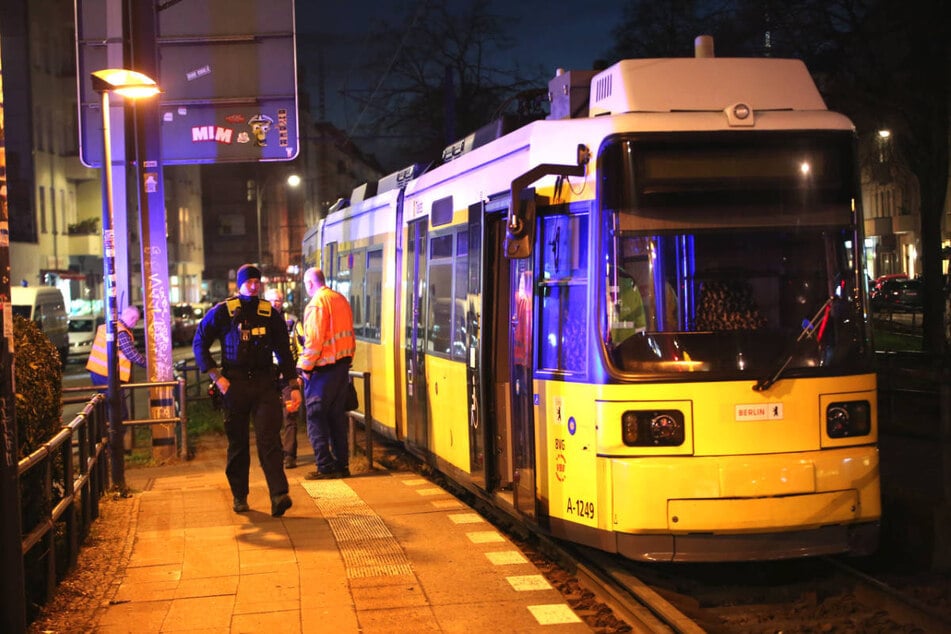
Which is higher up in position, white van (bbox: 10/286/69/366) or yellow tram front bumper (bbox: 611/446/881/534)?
white van (bbox: 10/286/69/366)

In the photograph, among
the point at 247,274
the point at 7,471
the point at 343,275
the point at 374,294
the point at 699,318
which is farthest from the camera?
the point at 343,275

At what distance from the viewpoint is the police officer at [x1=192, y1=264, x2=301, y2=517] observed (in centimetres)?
917

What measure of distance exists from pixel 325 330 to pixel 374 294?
2.72 m

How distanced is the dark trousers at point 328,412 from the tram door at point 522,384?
3.55 m

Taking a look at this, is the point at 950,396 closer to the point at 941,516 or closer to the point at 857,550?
the point at 941,516

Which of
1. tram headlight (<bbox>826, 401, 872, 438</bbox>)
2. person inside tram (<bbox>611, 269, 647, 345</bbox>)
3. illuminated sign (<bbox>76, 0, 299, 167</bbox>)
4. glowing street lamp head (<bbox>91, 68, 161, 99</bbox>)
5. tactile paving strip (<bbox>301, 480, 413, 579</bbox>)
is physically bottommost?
tactile paving strip (<bbox>301, 480, 413, 579</bbox>)

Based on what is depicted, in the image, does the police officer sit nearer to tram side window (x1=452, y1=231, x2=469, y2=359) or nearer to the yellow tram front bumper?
tram side window (x1=452, y1=231, x2=469, y2=359)

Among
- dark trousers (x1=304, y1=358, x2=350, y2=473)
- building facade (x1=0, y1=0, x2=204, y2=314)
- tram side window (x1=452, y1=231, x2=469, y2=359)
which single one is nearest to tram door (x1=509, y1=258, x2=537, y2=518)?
tram side window (x1=452, y1=231, x2=469, y2=359)

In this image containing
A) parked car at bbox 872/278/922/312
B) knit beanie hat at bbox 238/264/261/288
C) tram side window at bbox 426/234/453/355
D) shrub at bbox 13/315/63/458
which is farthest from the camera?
parked car at bbox 872/278/922/312

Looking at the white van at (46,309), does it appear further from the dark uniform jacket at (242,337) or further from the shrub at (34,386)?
the shrub at (34,386)

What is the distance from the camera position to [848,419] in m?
7.20

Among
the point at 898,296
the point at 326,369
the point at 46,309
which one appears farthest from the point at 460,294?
the point at 898,296

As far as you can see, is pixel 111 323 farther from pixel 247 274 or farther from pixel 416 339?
pixel 247 274

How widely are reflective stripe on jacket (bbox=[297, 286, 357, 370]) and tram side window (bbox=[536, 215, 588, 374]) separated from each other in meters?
4.07
